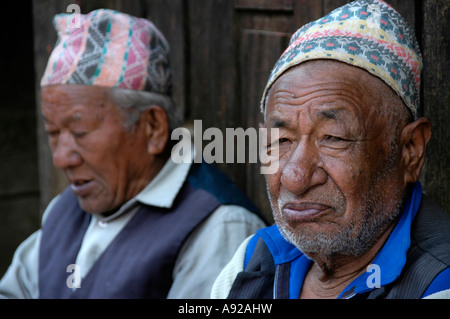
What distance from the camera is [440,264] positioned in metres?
1.59

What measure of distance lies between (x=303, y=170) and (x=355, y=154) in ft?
0.52

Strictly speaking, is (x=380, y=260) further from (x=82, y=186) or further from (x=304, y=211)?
(x=82, y=186)

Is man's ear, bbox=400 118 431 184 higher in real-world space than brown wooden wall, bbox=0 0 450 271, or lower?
lower

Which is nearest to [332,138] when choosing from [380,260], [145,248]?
[380,260]

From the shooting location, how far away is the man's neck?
183cm

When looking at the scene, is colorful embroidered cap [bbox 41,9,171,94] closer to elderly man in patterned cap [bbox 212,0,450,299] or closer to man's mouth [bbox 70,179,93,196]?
man's mouth [bbox 70,179,93,196]

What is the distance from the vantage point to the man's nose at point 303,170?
1.74 meters

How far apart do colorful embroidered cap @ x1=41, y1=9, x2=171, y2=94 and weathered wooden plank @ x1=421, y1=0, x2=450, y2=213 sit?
1.26m

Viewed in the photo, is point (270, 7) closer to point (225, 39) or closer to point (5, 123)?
point (225, 39)

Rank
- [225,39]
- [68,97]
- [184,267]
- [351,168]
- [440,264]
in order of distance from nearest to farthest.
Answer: [440,264] → [351,168] → [184,267] → [68,97] → [225,39]

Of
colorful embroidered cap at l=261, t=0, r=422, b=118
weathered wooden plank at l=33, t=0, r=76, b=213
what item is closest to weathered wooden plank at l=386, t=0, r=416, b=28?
colorful embroidered cap at l=261, t=0, r=422, b=118
